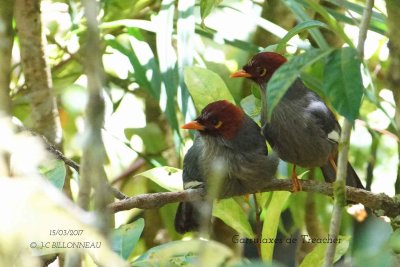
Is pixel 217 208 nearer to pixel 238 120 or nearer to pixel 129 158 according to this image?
pixel 238 120

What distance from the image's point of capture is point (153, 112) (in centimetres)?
301

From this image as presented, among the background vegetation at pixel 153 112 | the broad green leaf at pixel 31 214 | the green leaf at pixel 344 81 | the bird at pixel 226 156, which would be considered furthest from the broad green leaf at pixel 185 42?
the broad green leaf at pixel 31 214

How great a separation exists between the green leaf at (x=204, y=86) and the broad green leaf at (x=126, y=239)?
676 millimetres

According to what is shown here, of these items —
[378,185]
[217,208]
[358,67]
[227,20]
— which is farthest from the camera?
[378,185]

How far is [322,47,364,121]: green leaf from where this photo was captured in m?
1.05

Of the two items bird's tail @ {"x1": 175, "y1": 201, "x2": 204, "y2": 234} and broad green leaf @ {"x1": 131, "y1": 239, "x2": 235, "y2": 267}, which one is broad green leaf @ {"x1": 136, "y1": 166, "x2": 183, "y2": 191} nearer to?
bird's tail @ {"x1": 175, "y1": 201, "x2": 204, "y2": 234}

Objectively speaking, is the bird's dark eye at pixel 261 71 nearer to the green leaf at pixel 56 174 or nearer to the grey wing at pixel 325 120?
the grey wing at pixel 325 120

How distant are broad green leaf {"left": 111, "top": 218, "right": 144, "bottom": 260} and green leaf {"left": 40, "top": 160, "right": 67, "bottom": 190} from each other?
6.8 inches

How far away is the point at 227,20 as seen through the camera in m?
2.74

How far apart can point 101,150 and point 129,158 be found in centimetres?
249

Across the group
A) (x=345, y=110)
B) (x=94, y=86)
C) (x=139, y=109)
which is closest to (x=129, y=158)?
(x=139, y=109)

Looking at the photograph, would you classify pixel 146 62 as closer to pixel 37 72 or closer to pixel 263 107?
pixel 37 72

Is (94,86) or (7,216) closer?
(7,216)

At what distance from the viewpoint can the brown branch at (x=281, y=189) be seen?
152cm
